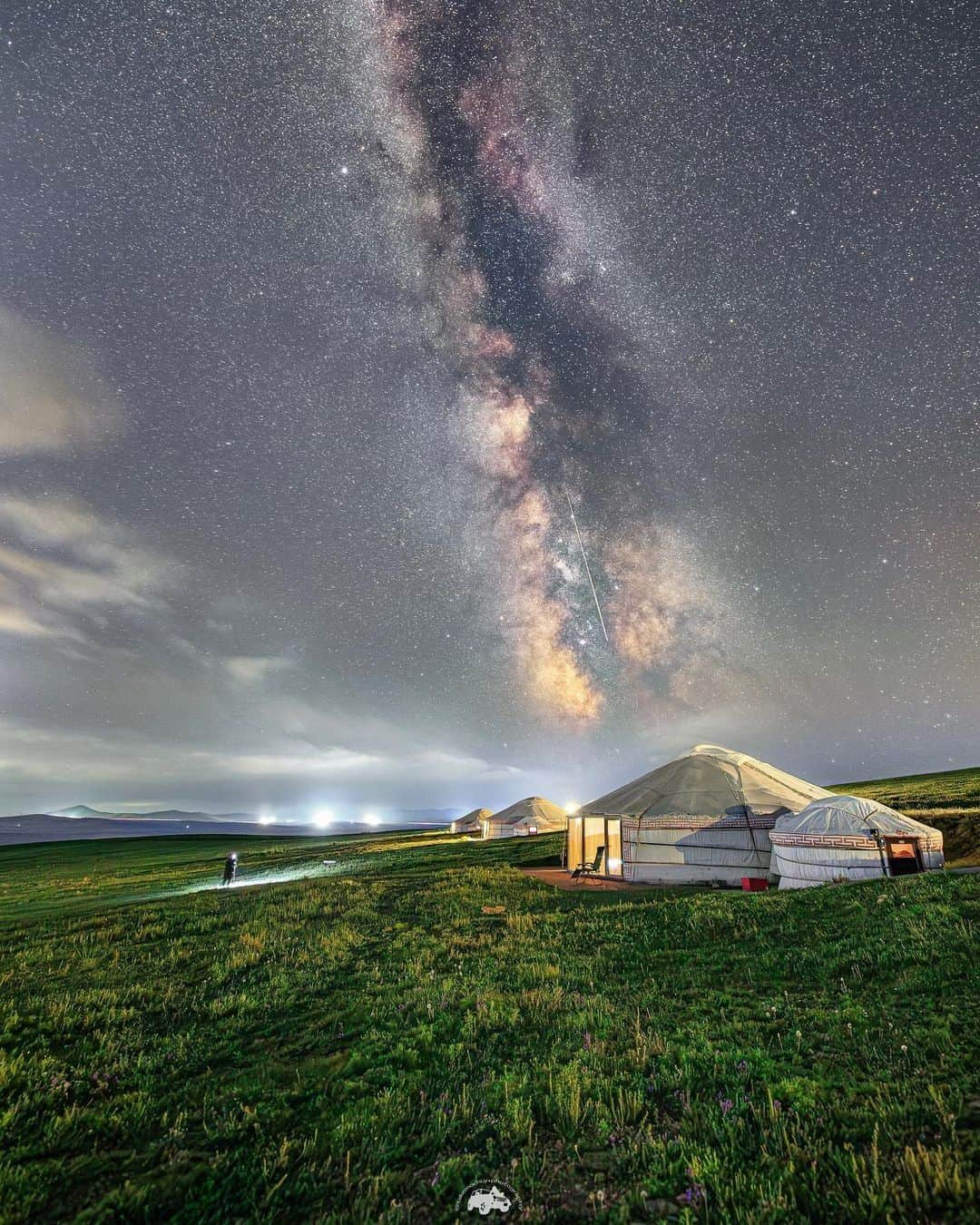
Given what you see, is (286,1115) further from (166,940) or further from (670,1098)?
(166,940)

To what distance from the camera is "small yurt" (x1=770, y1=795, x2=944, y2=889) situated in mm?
19422

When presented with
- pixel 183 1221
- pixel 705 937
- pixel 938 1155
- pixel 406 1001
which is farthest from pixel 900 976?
pixel 183 1221

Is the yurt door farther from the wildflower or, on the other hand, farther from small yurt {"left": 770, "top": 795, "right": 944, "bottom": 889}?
the wildflower

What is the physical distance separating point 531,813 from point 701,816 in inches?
1715

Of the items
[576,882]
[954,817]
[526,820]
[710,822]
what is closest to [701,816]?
[710,822]

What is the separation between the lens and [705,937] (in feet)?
41.2

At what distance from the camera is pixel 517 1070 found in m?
6.70

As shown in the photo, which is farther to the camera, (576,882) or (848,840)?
(576,882)

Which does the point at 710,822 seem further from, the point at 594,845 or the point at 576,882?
the point at 594,845

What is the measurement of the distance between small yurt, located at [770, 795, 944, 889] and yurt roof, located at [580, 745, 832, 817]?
9.55 feet

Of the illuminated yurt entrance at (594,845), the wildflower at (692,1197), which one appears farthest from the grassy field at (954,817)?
the wildflower at (692,1197)

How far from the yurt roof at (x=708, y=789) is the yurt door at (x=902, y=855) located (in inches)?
181

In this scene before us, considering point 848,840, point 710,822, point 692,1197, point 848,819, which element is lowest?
point 692,1197

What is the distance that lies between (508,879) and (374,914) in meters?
9.00
